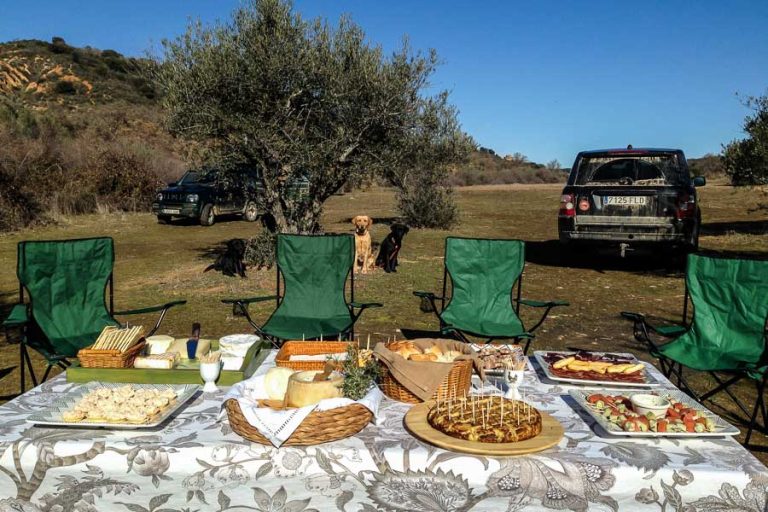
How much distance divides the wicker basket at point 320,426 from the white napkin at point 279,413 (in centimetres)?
2

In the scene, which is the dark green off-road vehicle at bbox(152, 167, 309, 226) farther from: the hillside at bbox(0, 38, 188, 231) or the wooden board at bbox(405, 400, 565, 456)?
the wooden board at bbox(405, 400, 565, 456)

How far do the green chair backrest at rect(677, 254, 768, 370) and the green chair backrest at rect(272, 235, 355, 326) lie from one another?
2.67 m

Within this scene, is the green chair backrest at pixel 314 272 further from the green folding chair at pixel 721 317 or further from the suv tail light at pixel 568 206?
the suv tail light at pixel 568 206

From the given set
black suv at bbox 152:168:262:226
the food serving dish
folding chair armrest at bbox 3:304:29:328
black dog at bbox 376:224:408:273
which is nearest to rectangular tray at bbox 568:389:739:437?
the food serving dish

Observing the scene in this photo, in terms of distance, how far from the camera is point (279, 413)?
2.14 meters

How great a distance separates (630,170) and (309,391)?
8.53m

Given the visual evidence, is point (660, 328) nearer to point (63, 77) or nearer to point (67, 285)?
point (67, 285)

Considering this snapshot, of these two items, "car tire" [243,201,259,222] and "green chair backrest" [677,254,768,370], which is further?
"car tire" [243,201,259,222]

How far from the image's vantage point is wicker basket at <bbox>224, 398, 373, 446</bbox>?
2.07 meters

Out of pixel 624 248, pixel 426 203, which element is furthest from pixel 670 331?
pixel 426 203

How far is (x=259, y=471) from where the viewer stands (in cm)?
203

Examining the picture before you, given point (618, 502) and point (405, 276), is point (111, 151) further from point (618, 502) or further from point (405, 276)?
point (618, 502)

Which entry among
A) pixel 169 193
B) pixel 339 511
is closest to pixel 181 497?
pixel 339 511

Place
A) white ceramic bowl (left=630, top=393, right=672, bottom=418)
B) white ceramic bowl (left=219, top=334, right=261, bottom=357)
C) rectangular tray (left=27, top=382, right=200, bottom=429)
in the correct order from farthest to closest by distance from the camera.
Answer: white ceramic bowl (left=219, top=334, right=261, bottom=357) < white ceramic bowl (left=630, top=393, right=672, bottom=418) < rectangular tray (left=27, top=382, right=200, bottom=429)
